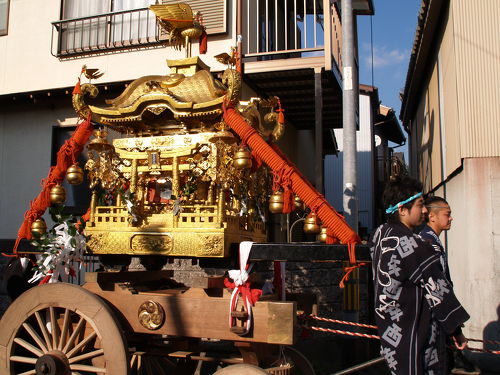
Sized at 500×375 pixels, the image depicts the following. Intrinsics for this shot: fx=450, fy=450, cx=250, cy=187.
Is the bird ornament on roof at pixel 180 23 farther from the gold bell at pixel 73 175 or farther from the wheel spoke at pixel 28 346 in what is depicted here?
the wheel spoke at pixel 28 346

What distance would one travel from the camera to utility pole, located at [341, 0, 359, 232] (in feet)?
18.1

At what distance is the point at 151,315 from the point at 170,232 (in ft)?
2.42

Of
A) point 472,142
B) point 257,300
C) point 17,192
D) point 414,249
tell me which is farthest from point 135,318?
point 17,192

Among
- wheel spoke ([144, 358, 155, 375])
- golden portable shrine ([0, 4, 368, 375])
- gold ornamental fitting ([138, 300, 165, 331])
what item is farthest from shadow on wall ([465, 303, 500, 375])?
gold ornamental fitting ([138, 300, 165, 331])

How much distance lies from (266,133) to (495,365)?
13.1 ft

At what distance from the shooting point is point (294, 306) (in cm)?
292

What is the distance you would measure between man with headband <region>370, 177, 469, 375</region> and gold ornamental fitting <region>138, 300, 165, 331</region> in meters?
1.53

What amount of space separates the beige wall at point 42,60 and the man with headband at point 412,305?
6520 mm

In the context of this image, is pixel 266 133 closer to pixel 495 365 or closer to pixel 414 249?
pixel 414 249

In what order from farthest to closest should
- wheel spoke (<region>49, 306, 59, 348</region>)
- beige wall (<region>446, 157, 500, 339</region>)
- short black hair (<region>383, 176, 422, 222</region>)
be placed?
beige wall (<region>446, 157, 500, 339</region>)
wheel spoke (<region>49, 306, 59, 348</region>)
short black hair (<region>383, 176, 422, 222</region>)

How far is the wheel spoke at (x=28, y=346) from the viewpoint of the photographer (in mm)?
3357

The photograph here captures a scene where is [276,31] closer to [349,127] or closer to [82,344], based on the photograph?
[349,127]

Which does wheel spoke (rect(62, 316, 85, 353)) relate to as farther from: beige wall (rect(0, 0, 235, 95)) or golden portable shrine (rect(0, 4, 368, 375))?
beige wall (rect(0, 0, 235, 95))

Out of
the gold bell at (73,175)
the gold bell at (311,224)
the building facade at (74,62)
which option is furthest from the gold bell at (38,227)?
the building facade at (74,62)
